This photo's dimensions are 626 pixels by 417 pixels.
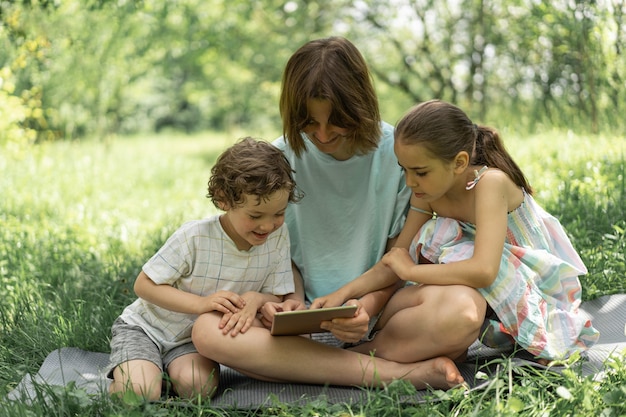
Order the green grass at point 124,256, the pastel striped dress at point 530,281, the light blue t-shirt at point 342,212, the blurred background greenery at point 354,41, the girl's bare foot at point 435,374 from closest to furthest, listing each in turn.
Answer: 1. the green grass at point 124,256
2. the girl's bare foot at point 435,374
3. the pastel striped dress at point 530,281
4. the light blue t-shirt at point 342,212
5. the blurred background greenery at point 354,41

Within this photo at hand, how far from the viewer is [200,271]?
259 centimetres

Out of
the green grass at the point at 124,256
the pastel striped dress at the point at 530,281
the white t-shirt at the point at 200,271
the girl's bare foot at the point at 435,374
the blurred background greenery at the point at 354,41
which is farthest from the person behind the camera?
the blurred background greenery at the point at 354,41

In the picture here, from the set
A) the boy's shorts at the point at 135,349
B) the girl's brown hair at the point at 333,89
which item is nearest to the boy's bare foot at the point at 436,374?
the boy's shorts at the point at 135,349

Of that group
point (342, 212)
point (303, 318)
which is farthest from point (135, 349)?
point (342, 212)

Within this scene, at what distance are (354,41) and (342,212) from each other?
7211 mm

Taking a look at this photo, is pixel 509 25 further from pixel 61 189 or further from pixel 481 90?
pixel 61 189

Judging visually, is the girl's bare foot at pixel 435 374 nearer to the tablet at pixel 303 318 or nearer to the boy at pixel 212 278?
the tablet at pixel 303 318

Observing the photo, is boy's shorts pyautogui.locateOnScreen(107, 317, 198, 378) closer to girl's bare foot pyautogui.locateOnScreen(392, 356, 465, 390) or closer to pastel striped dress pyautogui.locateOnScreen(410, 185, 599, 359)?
girl's bare foot pyautogui.locateOnScreen(392, 356, 465, 390)

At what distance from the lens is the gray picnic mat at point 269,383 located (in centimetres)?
231

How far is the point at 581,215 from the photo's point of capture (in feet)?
12.9

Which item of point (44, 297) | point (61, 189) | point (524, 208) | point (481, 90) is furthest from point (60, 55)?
point (524, 208)

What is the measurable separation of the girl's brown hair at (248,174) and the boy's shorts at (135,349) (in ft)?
1.83

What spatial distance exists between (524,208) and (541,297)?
1.10ft

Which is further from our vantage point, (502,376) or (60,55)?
(60,55)
